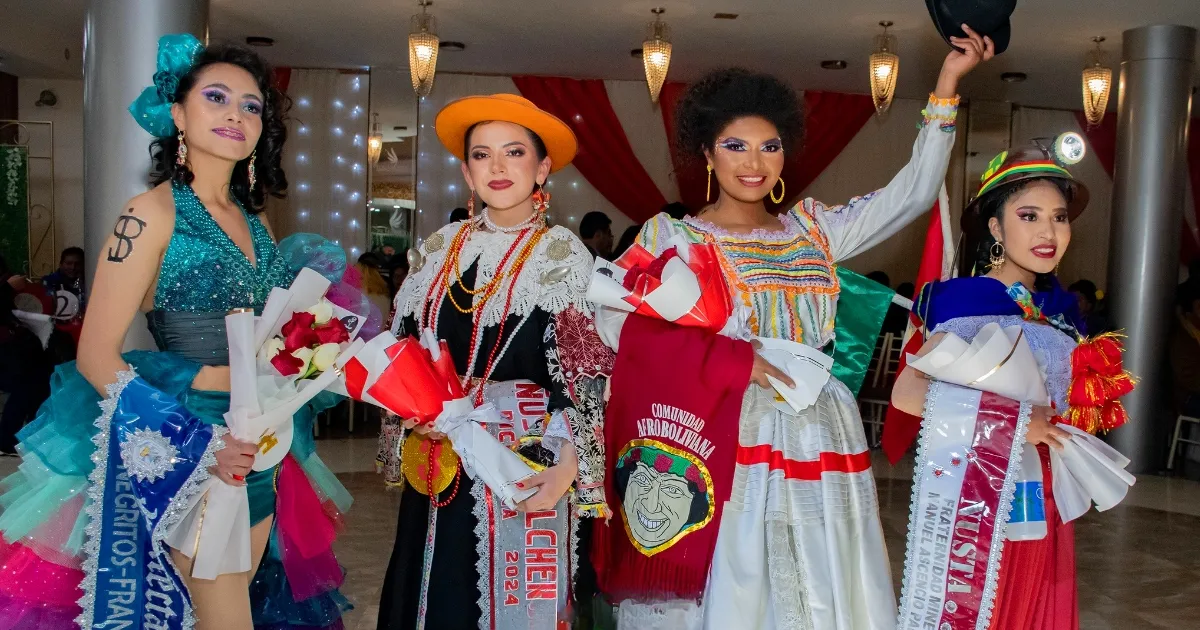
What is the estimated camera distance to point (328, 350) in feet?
7.10

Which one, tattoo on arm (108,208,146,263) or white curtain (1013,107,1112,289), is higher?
white curtain (1013,107,1112,289)

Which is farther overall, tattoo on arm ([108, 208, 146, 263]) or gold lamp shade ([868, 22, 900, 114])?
gold lamp shade ([868, 22, 900, 114])

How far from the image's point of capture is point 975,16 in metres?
2.50

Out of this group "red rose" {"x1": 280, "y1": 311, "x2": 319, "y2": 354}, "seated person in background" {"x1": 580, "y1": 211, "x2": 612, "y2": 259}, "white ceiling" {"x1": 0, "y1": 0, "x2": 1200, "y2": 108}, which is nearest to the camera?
"red rose" {"x1": 280, "y1": 311, "x2": 319, "y2": 354}

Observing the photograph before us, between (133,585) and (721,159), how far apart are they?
5.48ft

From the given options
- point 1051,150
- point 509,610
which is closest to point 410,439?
point 509,610

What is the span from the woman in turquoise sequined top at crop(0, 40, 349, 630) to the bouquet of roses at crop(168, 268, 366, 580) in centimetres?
4

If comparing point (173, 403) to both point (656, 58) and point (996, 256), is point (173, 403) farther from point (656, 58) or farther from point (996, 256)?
point (656, 58)

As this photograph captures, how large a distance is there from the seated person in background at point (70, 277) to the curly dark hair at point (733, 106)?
616cm

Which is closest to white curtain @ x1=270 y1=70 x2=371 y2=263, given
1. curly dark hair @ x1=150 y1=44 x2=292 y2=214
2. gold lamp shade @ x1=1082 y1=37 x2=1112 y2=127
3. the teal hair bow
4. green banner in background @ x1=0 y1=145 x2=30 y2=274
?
green banner in background @ x1=0 y1=145 x2=30 y2=274

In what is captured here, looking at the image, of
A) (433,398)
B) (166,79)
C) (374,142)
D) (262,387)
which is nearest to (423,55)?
(374,142)

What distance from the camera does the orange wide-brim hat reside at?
2510mm

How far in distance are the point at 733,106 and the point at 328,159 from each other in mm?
8385

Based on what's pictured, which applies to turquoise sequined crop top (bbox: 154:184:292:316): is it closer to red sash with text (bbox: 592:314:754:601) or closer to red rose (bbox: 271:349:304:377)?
red rose (bbox: 271:349:304:377)
